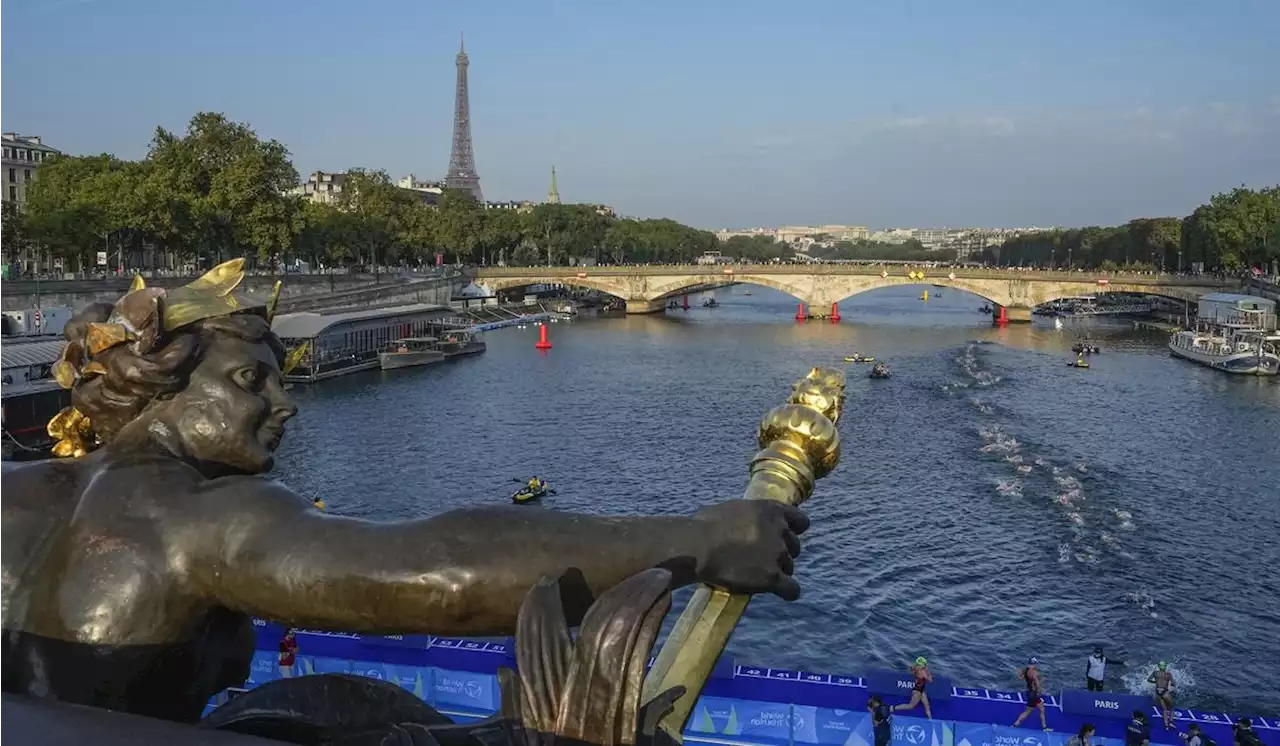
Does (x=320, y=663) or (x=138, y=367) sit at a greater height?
(x=138, y=367)

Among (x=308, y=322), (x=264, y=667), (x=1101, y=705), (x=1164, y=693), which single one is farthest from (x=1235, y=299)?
(x=264, y=667)

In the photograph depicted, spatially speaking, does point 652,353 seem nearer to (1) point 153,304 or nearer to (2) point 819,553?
(2) point 819,553

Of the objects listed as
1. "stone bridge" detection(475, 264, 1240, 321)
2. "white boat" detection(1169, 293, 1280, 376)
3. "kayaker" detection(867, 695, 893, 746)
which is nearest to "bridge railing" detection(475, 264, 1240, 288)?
"stone bridge" detection(475, 264, 1240, 321)

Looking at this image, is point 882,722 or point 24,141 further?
point 24,141

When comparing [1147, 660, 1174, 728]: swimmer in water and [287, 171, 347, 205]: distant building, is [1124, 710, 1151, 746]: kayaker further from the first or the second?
[287, 171, 347, 205]: distant building

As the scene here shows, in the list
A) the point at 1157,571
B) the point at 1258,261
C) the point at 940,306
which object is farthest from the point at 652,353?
the point at 940,306

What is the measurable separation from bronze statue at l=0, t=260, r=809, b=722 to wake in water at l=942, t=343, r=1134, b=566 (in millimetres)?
23999

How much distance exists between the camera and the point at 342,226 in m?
81.1

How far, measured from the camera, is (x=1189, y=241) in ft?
320

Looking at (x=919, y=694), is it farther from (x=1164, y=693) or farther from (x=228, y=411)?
(x=228, y=411)

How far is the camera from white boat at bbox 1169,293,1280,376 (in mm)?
53822

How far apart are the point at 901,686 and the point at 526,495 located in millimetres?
15845

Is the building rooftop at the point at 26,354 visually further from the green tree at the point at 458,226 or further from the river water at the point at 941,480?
the green tree at the point at 458,226

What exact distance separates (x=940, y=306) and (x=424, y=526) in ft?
386
